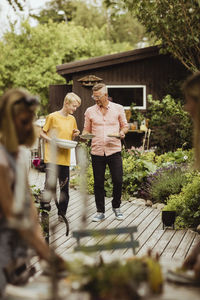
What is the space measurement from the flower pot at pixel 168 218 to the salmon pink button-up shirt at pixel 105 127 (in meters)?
1.11

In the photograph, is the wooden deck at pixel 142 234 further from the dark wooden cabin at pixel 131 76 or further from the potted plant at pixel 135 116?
the dark wooden cabin at pixel 131 76

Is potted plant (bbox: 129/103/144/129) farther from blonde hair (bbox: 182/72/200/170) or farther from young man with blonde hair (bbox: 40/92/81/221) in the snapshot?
blonde hair (bbox: 182/72/200/170)

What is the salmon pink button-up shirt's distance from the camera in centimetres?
611

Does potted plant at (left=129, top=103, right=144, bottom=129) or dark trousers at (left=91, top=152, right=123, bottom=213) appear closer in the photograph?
dark trousers at (left=91, top=152, right=123, bottom=213)

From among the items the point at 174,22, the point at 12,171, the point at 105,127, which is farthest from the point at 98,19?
the point at 12,171

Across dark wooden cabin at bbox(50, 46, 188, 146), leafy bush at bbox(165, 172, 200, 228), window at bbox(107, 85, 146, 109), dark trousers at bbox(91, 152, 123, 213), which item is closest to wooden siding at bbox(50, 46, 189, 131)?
dark wooden cabin at bbox(50, 46, 188, 146)

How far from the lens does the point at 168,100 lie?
11930 mm

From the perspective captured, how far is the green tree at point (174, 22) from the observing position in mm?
10805

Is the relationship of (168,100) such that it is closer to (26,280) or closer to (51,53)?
(26,280)

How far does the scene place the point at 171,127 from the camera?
10914mm

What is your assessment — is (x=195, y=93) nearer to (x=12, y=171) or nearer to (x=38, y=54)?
(x=12, y=171)

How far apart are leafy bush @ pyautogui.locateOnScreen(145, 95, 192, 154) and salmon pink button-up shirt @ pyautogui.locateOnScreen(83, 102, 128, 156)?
15.2 feet

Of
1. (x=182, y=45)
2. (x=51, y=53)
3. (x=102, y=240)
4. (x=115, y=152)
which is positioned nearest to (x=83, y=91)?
(x=182, y=45)

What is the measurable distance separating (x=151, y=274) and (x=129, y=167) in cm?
670
